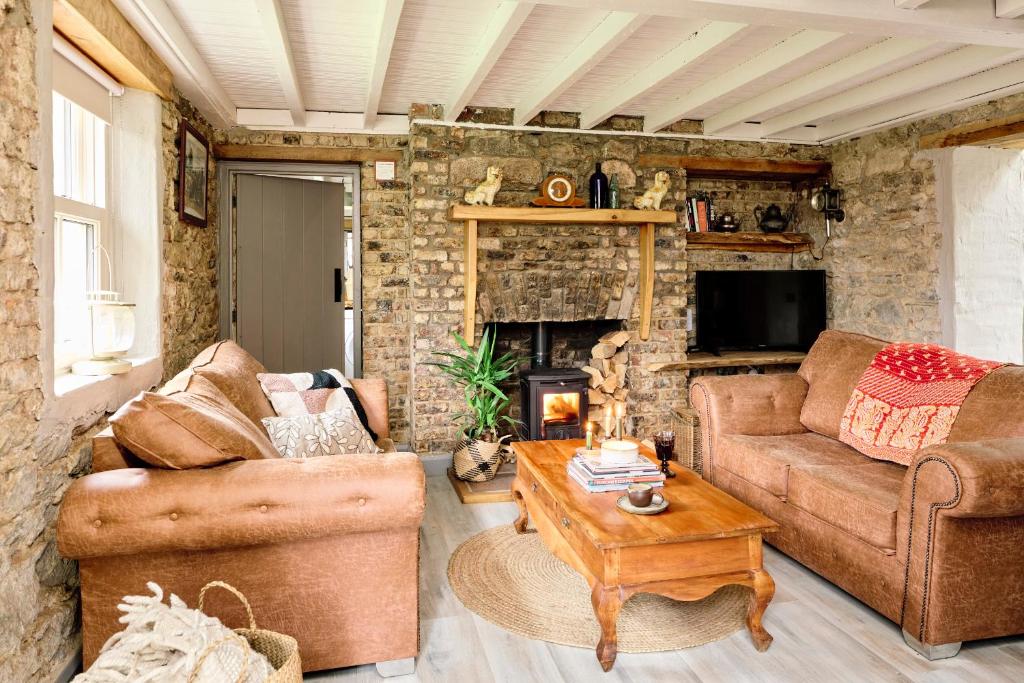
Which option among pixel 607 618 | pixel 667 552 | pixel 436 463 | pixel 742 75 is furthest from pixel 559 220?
pixel 607 618

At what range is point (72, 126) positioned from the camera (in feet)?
9.19

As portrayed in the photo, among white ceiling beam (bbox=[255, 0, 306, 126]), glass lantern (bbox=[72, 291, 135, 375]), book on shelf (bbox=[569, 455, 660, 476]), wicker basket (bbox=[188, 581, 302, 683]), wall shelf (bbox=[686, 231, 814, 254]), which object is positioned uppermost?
white ceiling beam (bbox=[255, 0, 306, 126])

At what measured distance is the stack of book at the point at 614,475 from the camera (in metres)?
2.58

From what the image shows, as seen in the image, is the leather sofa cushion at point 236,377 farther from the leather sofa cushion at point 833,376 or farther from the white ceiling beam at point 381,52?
the leather sofa cushion at point 833,376

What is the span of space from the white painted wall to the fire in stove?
8.25ft

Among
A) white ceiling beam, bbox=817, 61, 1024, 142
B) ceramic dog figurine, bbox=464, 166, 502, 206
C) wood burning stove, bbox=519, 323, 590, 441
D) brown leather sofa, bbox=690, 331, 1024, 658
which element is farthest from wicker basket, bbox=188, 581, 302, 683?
white ceiling beam, bbox=817, 61, 1024, 142

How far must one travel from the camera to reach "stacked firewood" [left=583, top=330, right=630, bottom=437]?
4.79 metres

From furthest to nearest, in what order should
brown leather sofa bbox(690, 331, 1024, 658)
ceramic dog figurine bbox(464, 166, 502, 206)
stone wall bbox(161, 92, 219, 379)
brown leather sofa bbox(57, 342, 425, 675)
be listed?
ceramic dog figurine bbox(464, 166, 502, 206)
stone wall bbox(161, 92, 219, 379)
brown leather sofa bbox(690, 331, 1024, 658)
brown leather sofa bbox(57, 342, 425, 675)

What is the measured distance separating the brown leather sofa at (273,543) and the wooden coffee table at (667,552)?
23.1 inches

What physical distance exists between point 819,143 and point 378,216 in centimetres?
344

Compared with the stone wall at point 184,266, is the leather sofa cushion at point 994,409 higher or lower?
lower

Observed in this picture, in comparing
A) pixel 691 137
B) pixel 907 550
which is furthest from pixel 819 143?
pixel 907 550

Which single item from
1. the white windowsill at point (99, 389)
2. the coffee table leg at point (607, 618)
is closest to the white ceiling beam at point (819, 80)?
the coffee table leg at point (607, 618)

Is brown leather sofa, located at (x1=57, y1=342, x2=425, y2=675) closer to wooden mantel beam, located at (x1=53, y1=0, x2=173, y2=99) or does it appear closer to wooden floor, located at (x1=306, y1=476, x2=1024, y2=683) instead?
wooden floor, located at (x1=306, y1=476, x2=1024, y2=683)
